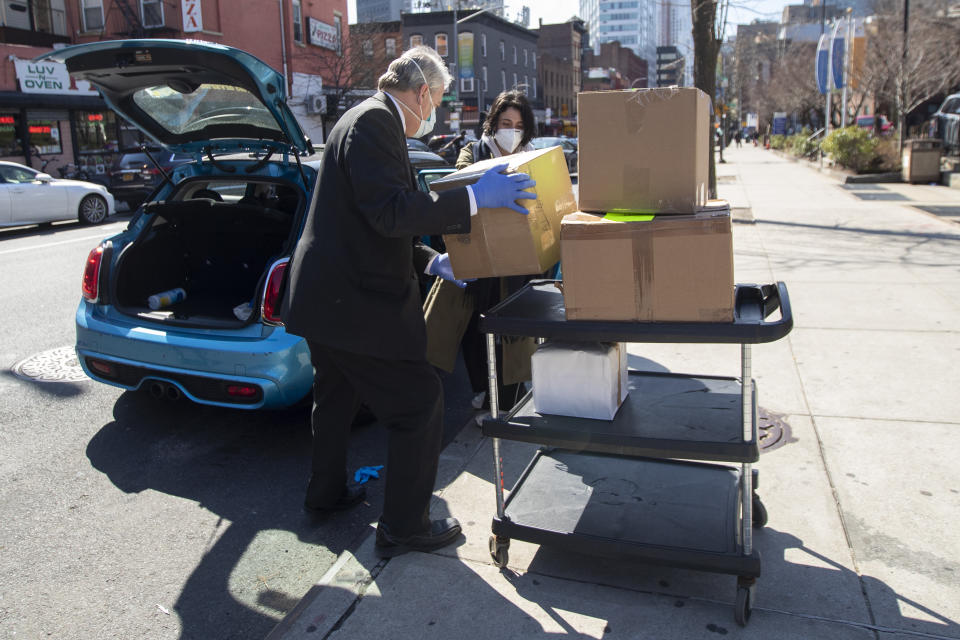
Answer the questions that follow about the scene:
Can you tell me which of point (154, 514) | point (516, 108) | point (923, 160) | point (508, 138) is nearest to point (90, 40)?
point (923, 160)

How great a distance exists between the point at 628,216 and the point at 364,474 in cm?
211

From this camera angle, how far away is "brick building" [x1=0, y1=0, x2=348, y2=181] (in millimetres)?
24297

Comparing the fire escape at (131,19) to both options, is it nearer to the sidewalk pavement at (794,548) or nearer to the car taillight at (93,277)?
the car taillight at (93,277)

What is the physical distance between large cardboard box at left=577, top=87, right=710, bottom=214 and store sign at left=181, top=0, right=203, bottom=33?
28352mm

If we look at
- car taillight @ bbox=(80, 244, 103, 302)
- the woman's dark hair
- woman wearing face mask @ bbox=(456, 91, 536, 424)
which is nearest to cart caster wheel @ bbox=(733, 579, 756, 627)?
woman wearing face mask @ bbox=(456, 91, 536, 424)

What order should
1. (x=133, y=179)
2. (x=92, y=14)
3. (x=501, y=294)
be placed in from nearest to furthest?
1. (x=501, y=294)
2. (x=133, y=179)
3. (x=92, y=14)

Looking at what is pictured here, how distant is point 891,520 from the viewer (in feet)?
10.9

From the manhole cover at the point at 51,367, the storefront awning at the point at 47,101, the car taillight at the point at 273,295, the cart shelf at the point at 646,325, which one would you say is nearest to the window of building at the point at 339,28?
the storefront awning at the point at 47,101

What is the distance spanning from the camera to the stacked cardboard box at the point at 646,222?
2.62 meters

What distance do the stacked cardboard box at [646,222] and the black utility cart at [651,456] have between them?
3.6 inches

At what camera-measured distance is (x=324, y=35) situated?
34625 millimetres

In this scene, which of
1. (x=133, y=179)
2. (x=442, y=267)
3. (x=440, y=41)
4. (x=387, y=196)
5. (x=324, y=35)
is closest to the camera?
(x=387, y=196)

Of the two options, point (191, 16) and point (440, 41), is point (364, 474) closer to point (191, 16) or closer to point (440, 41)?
point (191, 16)

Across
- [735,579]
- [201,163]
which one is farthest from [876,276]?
[201,163]
